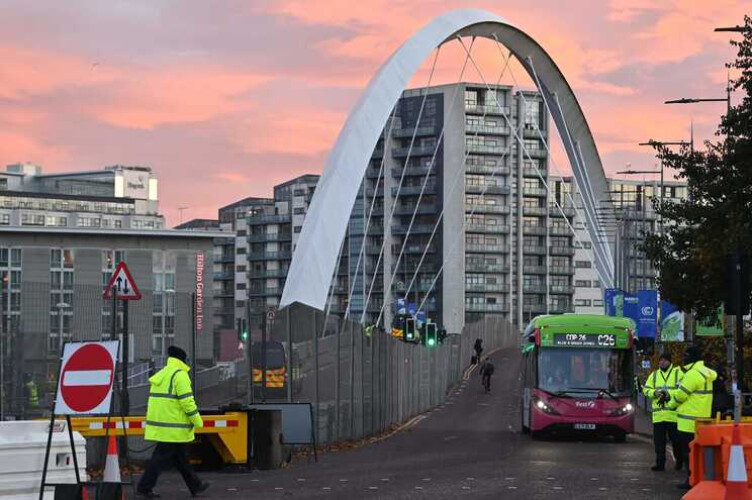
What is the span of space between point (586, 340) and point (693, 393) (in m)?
13.0

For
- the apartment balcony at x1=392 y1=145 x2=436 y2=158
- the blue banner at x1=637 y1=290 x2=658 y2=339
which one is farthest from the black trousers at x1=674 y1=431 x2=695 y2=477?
the apartment balcony at x1=392 y1=145 x2=436 y2=158

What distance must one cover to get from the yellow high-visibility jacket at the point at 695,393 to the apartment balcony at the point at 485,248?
145 metres

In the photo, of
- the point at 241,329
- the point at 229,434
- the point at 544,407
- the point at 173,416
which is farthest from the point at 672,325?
the point at 173,416

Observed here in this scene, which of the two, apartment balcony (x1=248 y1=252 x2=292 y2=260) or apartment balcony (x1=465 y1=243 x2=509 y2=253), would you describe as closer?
apartment balcony (x1=465 y1=243 x2=509 y2=253)

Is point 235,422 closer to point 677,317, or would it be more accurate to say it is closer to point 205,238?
point 677,317

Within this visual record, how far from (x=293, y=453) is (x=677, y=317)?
23117 mm

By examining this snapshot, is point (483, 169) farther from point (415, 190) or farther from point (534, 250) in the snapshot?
point (534, 250)

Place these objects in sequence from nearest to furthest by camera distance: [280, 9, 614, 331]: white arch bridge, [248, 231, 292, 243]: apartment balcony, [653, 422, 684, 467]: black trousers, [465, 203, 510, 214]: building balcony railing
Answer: [653, 422, 684, 467]: black trousers < [280, 9, 614, 331]: white arch bridge < [465, 203, 510, 214]: building balcony railing < [248, 231, 292, 243]: apartment balcony

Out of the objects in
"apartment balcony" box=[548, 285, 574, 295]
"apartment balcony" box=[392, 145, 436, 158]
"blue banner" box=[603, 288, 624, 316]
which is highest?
"apartment balcony" box=[392, 145, 436, 158]

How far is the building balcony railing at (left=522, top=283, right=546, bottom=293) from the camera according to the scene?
17112cm

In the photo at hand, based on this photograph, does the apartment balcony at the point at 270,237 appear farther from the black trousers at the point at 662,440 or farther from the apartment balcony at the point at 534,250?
the black trousers at the point at 662,440

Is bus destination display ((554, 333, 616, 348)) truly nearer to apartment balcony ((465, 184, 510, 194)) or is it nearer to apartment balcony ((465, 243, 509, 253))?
apartment balcony ((465, 184, 510, 194))

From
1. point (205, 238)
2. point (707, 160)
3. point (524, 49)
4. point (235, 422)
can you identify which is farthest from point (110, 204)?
point (235, 422)

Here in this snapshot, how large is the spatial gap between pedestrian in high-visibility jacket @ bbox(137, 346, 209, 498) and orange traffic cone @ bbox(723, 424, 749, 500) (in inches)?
244
